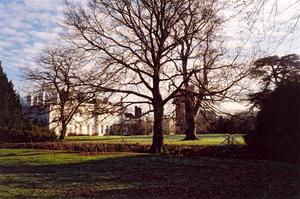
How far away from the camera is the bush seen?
79.9 ft

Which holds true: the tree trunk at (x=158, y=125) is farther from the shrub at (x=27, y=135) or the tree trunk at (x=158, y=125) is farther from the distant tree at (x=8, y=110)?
the distant tree at (x=8, y=110)

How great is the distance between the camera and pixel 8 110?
42844 millimetres

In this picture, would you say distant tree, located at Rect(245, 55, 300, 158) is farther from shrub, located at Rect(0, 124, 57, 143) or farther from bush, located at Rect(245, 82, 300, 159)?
shrub, located at Rect(0, 124, 57, 143)

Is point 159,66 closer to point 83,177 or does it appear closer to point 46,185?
point 83,177

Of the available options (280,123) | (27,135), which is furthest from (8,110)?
(280,123)

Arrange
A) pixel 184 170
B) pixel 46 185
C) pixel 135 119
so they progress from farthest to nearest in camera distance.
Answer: pixel 135 119 → pixel 184 170 → pixel 46 185

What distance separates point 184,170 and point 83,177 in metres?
4.63

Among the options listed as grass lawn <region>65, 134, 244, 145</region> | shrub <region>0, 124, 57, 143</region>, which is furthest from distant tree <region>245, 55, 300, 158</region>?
shrub <region>0, 124, 57, 143</region>

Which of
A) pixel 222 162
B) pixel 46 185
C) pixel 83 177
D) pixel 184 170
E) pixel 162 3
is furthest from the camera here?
pixel 162 3

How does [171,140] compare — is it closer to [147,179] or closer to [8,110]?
[8,110]

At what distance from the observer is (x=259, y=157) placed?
87.1 feet

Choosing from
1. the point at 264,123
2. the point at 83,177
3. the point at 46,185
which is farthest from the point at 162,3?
the point at 46,185

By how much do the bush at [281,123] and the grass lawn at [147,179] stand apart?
224cm

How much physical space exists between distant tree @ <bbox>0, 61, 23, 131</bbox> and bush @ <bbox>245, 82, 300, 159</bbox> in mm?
24556
